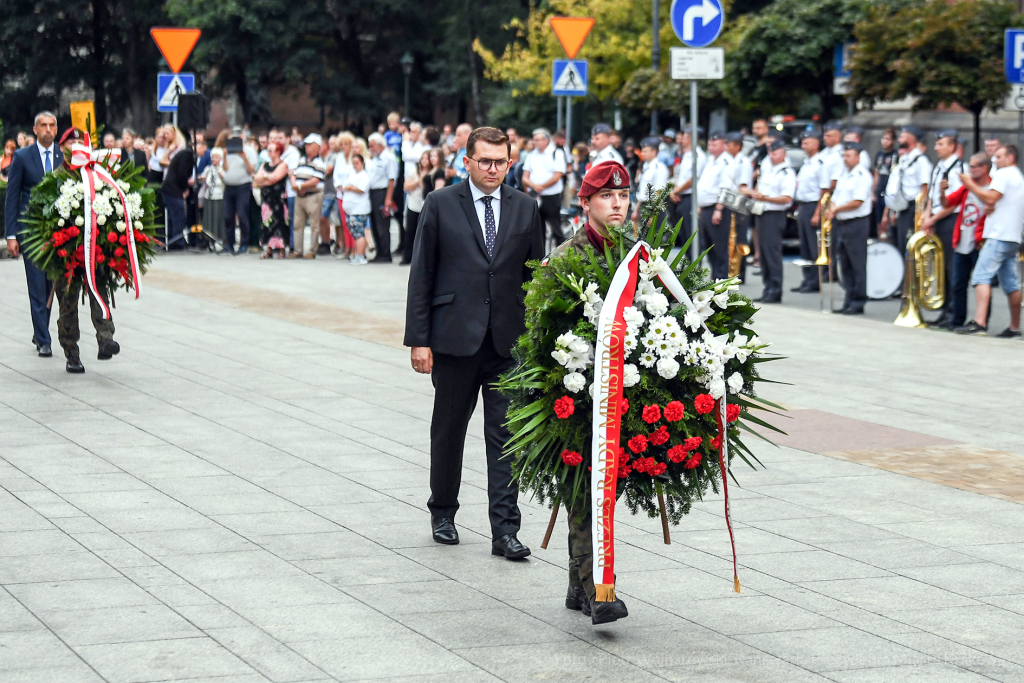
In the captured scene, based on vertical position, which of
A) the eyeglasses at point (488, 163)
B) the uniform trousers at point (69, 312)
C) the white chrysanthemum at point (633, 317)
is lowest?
the uniform trousers at point (69, 312)

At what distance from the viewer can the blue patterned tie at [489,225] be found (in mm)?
6301

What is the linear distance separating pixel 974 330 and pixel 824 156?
10.6ft

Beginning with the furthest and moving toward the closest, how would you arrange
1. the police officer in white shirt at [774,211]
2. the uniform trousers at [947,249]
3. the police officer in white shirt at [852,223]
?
the police officer in white shirt at [774,211] → the police officer in white shirt at [852,223] → the uniform trousers at [947,249]

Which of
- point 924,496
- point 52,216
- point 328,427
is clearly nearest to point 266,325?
Result: point 52,216

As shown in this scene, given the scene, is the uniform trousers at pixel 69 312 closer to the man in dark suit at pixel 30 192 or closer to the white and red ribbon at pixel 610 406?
the man in dark suit at pixel 30 192

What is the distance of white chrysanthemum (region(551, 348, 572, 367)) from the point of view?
4945mm

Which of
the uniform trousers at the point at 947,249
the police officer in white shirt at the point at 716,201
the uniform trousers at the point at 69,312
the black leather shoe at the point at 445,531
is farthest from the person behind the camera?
the police officer in white shirt at the point at 716,201

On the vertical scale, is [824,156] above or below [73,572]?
above

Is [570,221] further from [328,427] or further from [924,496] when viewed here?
[924,496]

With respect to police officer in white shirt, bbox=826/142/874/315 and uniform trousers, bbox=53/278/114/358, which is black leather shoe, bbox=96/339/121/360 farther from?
police officer in white shirt, bbox=826/142/874/315

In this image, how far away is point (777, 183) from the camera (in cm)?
1661

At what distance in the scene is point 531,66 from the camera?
40562 millimetres

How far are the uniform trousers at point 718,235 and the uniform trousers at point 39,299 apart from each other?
7811 mm

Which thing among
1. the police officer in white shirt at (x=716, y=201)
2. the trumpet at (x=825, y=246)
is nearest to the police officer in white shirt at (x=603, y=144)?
the police officer in white shirt at (x=716, y=201)
